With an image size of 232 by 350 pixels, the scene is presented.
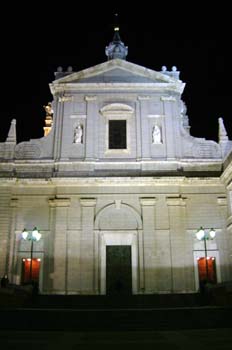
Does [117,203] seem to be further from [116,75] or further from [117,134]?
[116,75]

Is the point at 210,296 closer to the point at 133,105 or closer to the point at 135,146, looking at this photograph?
the point at 135,146

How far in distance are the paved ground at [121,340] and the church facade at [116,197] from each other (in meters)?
11.7

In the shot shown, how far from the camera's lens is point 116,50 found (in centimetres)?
3272

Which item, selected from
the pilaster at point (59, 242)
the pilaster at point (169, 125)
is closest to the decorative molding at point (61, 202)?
the pilaster at point (59, 242)

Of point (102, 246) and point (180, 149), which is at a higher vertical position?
point (180, 149)

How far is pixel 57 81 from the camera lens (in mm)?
28656

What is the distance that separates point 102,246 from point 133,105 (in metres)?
9.52

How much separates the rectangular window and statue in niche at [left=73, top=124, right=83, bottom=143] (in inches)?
73.9

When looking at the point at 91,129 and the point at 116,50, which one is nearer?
the point at 91,129

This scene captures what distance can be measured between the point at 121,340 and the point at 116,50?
84.4ft


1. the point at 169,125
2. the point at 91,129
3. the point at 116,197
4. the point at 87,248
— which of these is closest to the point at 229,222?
the point at 116,197

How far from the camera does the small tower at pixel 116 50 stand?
32594 millimetres

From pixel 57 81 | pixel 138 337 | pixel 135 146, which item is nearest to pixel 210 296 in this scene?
pixel 138 337

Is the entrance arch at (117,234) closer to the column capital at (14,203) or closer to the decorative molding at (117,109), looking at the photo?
the column capital at (14,203)
